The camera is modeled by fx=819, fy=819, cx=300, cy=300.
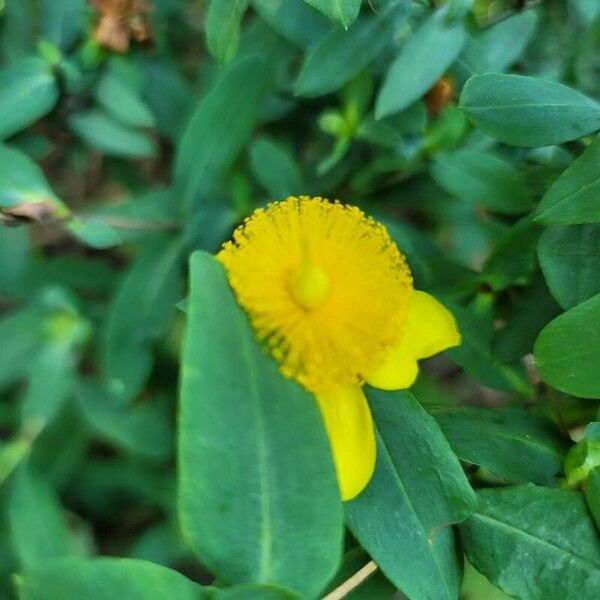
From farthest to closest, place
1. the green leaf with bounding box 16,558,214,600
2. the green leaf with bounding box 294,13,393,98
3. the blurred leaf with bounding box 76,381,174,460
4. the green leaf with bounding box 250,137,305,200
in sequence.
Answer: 1. the blurred leaf with bounding box 76,381,174,460
2. the green leaf with bounding box 250,137,305,200
3. the green leaf with bounding box 294,13,393,98
4. the green leaf with bounding box 16,558,214,600

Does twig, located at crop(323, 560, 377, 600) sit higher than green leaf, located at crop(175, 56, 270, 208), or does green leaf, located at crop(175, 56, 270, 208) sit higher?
green leaf, located at crop(175, 56, 270, 208)

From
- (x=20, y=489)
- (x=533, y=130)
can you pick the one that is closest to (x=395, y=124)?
(x=533, y=130)

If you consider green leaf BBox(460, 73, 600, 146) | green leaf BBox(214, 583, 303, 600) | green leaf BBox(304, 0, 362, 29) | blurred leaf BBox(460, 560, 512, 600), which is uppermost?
green leaf BBox(304, 0, 362, 29)

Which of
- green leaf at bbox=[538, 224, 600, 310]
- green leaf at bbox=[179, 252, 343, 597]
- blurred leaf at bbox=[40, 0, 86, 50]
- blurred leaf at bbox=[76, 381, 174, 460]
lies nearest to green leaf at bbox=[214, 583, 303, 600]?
green leaf at bbox=[179, 252, 343, 597]

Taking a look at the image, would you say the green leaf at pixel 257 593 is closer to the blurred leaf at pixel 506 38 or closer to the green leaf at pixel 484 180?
the green leaf at pixel 484 180

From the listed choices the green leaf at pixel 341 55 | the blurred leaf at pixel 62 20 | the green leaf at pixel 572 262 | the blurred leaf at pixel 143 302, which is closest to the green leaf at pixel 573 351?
the green leaf at pixel 572 262

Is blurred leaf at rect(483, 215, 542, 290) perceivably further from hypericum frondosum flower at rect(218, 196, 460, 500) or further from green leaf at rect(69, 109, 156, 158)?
green leaf at rect(69, 109, 156, 158)

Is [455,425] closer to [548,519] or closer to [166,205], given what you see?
[548,519]
